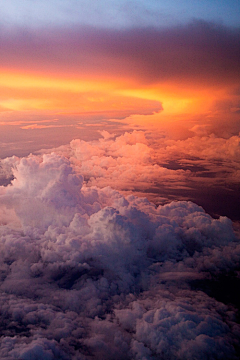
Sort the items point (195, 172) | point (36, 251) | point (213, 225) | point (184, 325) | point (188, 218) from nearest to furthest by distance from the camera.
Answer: point (184, 325) < point (36, 251) < point (213, 225) < point (188, 218) < point (195, 172)

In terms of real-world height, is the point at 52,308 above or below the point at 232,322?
above

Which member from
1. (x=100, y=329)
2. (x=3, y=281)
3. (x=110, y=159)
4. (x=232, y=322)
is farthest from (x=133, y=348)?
(x=110, y=159)

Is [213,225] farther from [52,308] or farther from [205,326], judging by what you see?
[52,308]

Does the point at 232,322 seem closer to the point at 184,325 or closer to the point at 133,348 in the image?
the point at 184,325

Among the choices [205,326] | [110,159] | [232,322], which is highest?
[110,159]

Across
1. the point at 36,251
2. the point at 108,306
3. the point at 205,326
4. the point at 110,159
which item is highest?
the point at 110,159

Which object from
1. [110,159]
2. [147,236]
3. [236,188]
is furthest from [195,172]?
[147,236]

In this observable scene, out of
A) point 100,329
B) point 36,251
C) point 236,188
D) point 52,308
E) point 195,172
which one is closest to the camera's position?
point 100,329

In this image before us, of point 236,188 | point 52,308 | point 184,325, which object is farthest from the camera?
point 236,188

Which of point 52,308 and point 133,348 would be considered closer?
point 133,348
